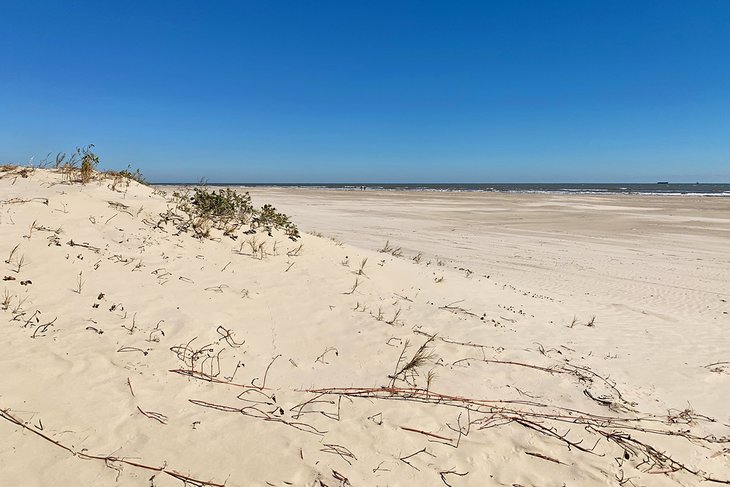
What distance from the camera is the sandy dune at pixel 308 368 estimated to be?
112 inches

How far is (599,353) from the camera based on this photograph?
5.25m

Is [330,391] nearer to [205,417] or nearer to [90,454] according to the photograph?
[205,417]

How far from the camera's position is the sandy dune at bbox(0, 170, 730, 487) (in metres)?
2.84

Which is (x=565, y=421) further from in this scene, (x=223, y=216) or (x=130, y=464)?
(x=223, y=216)

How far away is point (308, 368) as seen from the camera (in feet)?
13.5

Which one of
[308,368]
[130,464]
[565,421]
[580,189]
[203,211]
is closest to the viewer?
[130,464]

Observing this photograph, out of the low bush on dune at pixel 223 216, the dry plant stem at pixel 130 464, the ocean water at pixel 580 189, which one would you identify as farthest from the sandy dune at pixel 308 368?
the ocean water at pixel 580 189

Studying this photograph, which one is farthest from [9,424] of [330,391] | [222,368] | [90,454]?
[330,391]

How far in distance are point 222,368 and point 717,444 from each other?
413 centimetres

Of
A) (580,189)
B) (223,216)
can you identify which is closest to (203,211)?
(223,216)

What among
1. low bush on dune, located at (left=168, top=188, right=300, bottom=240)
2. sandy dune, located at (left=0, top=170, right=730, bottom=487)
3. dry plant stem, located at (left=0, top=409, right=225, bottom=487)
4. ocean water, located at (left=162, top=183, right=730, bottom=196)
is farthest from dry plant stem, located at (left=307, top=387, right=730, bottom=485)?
ocean water, located at (left=162, top=183, right=730, bottom=196)

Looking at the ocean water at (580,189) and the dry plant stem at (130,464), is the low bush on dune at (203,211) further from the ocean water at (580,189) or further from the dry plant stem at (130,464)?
the ocean water at (580,189)

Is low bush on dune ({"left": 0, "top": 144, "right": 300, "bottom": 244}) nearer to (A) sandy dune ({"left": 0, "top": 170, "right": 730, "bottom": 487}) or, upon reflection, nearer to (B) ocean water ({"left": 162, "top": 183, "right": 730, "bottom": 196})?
(A) sandy dune ({"left": 0, "top": 170, "right": 730, "bottom": 487})

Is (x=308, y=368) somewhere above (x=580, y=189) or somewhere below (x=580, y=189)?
below
